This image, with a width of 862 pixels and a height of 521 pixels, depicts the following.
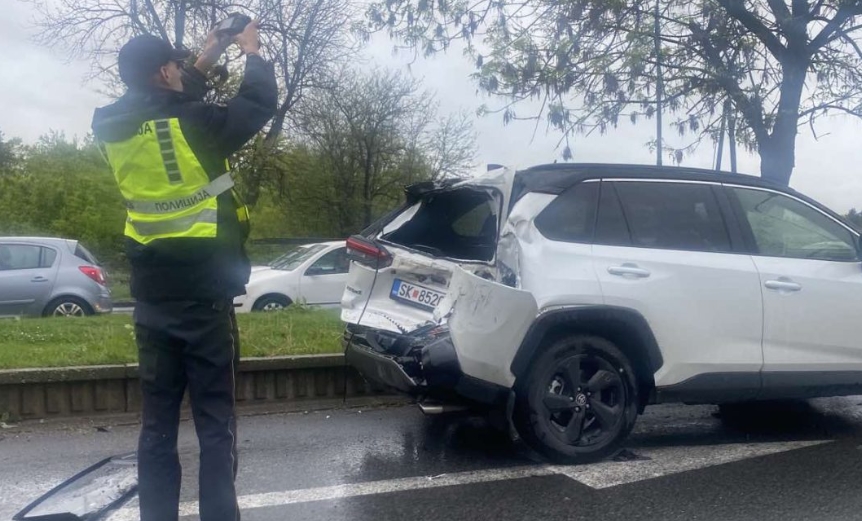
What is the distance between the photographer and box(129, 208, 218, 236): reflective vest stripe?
347cm

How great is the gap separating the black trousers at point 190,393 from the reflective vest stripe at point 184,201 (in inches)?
13.8

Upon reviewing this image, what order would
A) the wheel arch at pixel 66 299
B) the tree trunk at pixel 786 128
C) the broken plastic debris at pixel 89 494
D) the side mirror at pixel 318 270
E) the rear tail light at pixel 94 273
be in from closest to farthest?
1. the broken plastic debris at pixel 89 494
2. the tree trunk at pixel 786 128
3. the wheel arch at pixel 66 299
4. the rear tail light at pixel 94 273
5. the side mirror at pixel 318 270

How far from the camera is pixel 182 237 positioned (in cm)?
347

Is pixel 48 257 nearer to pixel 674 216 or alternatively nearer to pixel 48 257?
pixel 48 257

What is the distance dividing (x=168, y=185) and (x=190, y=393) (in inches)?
31.2

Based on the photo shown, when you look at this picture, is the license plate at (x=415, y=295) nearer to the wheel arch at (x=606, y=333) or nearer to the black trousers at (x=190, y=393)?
the wheel arch at (x=606, y=333)

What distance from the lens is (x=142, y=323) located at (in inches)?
141

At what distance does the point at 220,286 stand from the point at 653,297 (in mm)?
2802

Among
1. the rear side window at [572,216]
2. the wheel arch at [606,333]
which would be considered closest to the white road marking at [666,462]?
the wheel arch at [606,333]

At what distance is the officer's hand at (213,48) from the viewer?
3627 mm

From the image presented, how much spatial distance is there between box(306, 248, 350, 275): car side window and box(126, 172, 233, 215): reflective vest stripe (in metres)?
11.1

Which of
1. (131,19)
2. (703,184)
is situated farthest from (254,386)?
(131,19)

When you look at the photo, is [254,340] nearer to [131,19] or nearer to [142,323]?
[142,323]

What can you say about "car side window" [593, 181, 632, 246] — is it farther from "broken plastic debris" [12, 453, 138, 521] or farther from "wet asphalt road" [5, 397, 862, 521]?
"broken plastic debris" [12, 453, 138, 521]
